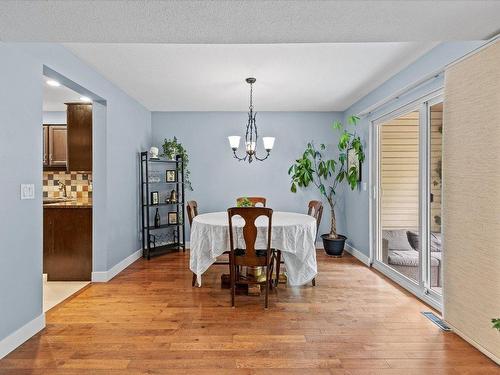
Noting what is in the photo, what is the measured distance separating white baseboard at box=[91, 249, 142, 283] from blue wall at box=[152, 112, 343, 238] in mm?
1518

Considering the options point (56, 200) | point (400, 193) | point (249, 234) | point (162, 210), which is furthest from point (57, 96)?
point (400, 193)

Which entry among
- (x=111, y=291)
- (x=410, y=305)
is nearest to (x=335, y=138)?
(x=410, y=305)

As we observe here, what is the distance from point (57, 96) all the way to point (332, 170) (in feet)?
14.3

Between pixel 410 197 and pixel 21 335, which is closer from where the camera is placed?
pixel 21 335

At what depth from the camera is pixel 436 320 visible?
8.83ft

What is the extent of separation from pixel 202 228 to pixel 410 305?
2156 mm

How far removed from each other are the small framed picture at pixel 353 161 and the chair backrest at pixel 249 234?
237 cm

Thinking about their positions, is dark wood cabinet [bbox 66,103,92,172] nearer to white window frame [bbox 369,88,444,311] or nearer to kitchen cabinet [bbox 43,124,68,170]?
kitchen cabinet [bbox 43,124,68,170]

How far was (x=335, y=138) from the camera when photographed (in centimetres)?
562

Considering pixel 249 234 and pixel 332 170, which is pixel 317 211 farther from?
pixel 332 170

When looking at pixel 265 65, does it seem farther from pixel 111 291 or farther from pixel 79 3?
pixel 111 291

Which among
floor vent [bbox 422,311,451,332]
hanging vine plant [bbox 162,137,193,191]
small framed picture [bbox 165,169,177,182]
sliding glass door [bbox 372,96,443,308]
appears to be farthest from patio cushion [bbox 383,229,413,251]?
small framed picture [bbox 165,169,177,182]

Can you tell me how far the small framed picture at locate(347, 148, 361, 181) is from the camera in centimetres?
472

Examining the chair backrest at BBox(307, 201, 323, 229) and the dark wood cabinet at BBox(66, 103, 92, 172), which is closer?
the chair backrest at BBox(307, 201, 323, 229)
